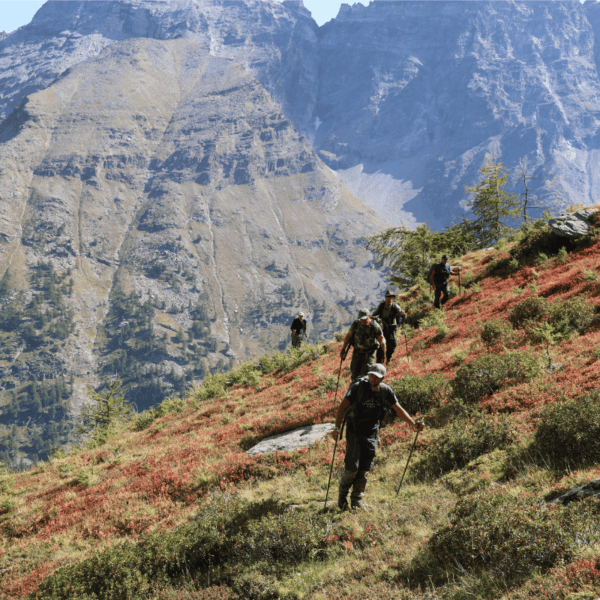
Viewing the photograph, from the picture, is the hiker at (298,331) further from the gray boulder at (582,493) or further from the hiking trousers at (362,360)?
the gray boulder at (582,493)

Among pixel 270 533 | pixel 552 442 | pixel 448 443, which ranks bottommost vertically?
pixel 270 533

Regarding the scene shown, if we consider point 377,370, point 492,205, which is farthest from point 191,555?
point 492,205

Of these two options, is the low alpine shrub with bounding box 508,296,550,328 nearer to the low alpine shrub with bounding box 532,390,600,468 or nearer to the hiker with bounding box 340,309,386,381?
the hiker with bounding box 340,309,386,381

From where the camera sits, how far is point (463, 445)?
812 cm

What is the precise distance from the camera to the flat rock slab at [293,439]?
10969 millimetres

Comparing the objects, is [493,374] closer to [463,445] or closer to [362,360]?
[463,445]

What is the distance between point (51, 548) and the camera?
30.4 feet

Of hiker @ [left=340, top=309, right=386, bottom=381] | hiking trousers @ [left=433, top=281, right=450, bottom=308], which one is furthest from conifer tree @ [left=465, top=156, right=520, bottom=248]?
hiker @ [left=340, top=309, right=386, bottom=381]

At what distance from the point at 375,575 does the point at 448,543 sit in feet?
3.53

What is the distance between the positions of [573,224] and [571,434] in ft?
50.3

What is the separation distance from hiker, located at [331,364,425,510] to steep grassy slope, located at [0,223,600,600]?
0.65m

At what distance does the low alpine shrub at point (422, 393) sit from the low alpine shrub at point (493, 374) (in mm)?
325

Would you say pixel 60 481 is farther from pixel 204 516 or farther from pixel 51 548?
pixel 204 516

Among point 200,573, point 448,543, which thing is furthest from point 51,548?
Answer: point 448,543
